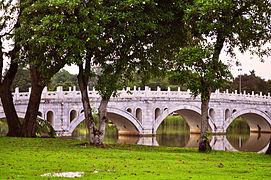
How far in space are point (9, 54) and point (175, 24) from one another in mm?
9224

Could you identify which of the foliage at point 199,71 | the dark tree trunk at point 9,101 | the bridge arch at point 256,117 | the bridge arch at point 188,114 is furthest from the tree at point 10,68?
the bridge arch at point 256,117

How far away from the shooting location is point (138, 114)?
121 feet

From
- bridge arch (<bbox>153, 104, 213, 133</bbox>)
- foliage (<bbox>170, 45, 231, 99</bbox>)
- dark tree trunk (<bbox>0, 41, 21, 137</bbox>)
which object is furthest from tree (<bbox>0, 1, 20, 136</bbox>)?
bridge arch (<bbox>153, 104, 213, 133</bbox>)

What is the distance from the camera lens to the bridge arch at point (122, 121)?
3203 cm

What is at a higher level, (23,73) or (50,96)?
(23,73)

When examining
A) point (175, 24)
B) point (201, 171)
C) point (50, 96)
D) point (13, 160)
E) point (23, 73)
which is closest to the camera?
point (201, 171)

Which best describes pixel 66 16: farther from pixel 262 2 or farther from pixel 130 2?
pixel 262 2

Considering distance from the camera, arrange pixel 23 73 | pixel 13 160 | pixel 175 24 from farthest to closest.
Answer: pixel 23 73 < pixel 175 24 < pixel 13 160

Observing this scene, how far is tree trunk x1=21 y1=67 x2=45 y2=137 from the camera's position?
1989 centimetres

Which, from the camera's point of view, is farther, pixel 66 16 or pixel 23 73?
pixel 23 73

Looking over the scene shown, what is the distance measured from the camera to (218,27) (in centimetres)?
1488

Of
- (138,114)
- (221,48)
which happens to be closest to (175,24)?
(221,48)

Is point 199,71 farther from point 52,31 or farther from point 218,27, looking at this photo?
point 52,31

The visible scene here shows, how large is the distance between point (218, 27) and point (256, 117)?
3845 centimetres
